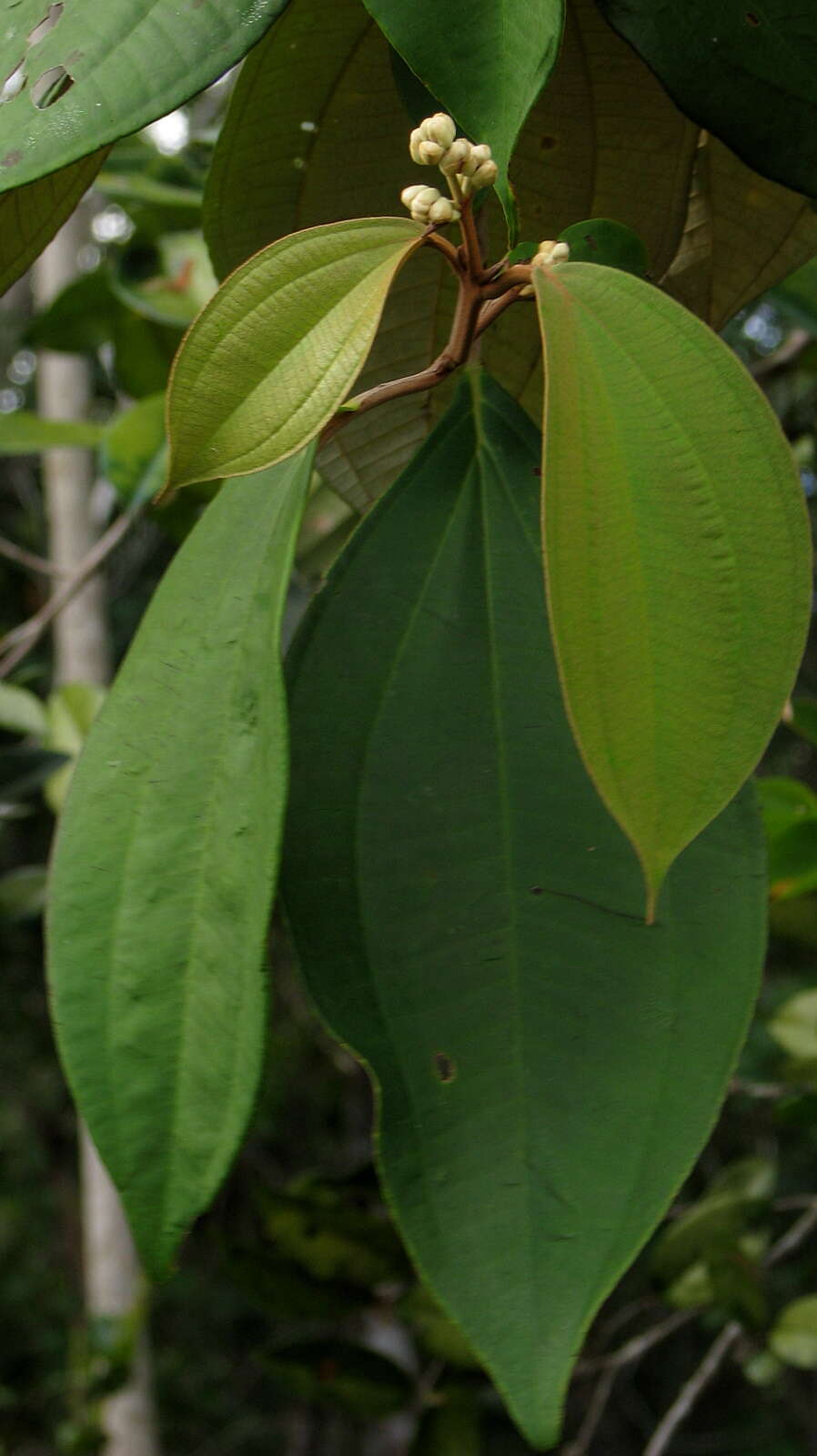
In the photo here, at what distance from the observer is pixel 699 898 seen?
0.88 ft

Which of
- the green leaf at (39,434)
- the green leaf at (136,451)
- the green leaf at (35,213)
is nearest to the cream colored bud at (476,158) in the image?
the green leaf at (35,213)

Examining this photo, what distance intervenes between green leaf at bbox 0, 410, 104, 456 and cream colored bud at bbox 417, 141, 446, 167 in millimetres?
533

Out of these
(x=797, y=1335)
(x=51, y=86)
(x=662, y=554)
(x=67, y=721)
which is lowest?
(x=797, y=1335)

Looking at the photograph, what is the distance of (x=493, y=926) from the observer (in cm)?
26

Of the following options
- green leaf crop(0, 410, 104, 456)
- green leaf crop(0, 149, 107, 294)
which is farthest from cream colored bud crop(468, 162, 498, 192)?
green leaf crop(0, 410, 104, 456)

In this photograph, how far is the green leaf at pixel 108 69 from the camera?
0.23m

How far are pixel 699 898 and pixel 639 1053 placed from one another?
4 cm

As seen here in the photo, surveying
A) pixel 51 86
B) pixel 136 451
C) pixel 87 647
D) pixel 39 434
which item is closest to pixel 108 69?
pixel 51 86

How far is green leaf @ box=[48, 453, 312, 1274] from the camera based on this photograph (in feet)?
0.77

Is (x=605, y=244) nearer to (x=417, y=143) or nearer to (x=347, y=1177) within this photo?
(x=417, y=143)

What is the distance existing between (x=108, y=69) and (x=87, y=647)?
0.66 m

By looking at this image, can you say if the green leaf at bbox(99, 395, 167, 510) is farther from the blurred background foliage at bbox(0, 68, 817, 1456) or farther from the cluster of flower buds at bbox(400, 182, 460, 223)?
the cluster of flower buds at bbox(400, 182, 460, 223)

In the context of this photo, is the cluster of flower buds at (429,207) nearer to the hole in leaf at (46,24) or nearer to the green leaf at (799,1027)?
the hole in leaf at (46,24)

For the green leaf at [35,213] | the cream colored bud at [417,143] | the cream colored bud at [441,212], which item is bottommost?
the cream colored bud at [441,212]
